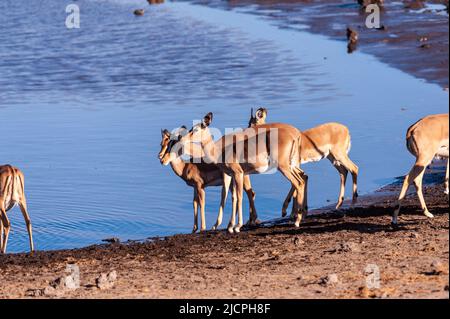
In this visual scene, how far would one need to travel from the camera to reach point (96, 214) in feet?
52.8

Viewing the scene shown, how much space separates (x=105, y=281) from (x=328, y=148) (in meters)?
5.51

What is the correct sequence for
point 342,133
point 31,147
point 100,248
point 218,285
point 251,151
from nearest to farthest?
point 218,285
point 100,248
point 251,151
point 342,133
point 31,147

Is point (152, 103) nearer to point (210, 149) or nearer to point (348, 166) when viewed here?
point (348, 166)

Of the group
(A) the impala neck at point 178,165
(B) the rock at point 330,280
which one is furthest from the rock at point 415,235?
(A) the impala neck at point 178,165

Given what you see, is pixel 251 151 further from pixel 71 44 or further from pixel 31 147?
pixel 71 44

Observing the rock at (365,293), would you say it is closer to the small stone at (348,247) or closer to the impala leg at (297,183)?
the small stone at (348,247)

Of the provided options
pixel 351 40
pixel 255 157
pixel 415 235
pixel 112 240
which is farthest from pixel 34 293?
pixel 351 40

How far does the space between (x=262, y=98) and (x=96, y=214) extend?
27.0 ft

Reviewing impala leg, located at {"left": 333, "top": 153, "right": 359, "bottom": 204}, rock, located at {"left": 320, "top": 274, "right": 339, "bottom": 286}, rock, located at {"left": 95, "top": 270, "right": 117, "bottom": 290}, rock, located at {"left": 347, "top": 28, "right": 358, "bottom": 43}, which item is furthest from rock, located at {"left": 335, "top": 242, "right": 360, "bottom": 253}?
rock, located at {"left": 347, "top": 28, "right": 358, "bottom": 43}

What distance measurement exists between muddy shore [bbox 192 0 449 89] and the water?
0.53 meters

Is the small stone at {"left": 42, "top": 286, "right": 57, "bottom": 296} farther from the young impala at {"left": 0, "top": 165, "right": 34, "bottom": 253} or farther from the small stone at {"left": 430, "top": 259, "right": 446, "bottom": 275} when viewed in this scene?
the young impala at {"left": 0, "top": 165, "right": 34, "bottom": 253}

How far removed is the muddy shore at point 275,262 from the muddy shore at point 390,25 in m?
10.9

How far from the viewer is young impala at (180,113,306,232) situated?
14359 mm

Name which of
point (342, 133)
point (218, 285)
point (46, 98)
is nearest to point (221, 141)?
point (342, 133)
